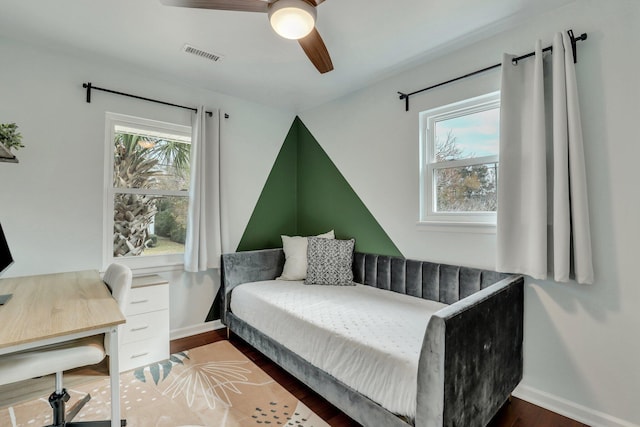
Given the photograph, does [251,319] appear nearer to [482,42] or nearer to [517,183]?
[517,183]

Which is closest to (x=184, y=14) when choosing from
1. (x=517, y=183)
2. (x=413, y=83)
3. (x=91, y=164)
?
(x=91, y=164)

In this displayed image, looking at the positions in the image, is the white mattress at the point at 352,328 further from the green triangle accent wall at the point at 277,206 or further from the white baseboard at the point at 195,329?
the green triangle accent wall at the point at 277,206

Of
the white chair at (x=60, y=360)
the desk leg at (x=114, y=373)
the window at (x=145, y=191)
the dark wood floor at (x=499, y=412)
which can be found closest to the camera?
the white chair at (x=60, y=360)

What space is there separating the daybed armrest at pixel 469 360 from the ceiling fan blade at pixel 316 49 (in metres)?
1.53

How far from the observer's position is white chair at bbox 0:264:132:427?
123 cm

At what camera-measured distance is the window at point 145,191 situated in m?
2.68

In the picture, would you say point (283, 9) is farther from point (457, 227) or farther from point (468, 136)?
point (457, 227)

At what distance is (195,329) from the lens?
121 inches

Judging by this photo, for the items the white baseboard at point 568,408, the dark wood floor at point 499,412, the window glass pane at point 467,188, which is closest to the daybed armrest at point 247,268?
the dark wood floor at point 499,412

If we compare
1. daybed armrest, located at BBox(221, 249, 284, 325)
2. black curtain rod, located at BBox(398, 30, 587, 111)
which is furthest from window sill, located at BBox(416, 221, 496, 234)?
daybed armrest, located at BBox(221, 249, 284, 325)

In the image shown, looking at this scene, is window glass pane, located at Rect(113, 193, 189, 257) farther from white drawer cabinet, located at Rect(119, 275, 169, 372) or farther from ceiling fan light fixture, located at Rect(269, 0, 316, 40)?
ceiling fan light fixture, located at Rect(269, 0, 316, 40)

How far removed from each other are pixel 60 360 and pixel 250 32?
2144 mm

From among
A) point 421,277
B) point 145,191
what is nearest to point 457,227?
point 421,277

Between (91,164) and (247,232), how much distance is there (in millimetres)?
1544
